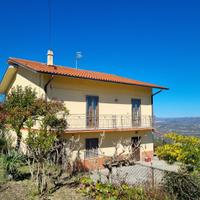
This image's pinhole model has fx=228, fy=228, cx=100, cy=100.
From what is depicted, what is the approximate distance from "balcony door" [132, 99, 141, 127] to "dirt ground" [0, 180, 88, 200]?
1217cm

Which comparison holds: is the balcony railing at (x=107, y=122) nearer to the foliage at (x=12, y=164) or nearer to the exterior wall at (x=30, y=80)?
the exterior wall at (x=30, y=80)

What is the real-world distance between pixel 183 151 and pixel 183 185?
3.52 ft

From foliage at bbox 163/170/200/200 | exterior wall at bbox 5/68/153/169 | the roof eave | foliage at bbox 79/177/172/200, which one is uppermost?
the roof eave

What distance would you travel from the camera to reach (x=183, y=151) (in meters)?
7.42

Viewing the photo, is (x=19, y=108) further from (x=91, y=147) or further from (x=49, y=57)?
(x=49, y=57)

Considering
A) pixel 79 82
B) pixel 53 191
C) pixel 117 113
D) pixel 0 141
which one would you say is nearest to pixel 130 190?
pixel 53 191

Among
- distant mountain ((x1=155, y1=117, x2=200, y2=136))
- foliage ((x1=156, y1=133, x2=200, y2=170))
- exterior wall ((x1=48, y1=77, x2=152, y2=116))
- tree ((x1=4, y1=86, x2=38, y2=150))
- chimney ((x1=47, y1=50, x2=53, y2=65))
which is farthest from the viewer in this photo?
chimney ((x1=47, y1=50, x2=53, y2=65))

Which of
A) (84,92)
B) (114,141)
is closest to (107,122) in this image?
(114,141)

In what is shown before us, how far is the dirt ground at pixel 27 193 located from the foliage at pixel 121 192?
0.42 m

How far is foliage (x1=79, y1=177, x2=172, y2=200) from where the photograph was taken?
7239mm

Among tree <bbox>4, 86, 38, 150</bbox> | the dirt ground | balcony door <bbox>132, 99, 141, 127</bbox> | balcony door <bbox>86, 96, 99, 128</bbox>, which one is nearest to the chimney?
balcony door <bbox>86, 96, 99, 128</bbox>

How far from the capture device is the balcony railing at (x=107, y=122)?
16.1 meters

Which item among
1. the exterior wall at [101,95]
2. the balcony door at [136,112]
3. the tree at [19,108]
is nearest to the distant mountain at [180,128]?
the exterior wall at [101,95]

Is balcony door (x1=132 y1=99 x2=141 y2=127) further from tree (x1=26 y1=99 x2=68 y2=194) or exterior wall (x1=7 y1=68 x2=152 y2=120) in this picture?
tree (x1=26 y1=99 x2=68 y2=194)
